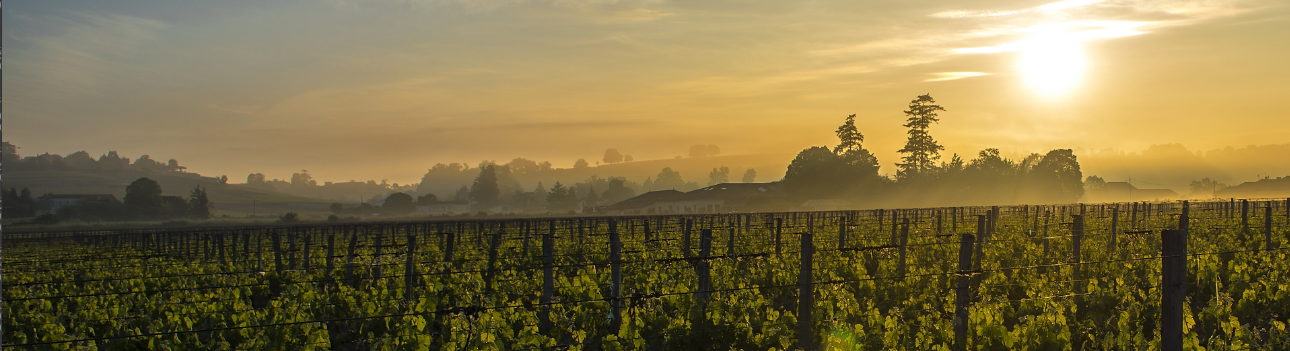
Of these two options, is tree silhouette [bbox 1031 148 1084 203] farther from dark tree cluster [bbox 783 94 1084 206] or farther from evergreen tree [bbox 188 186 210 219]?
evergreen tree [bbox 188 186 210 219]

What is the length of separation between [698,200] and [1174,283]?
82.1m

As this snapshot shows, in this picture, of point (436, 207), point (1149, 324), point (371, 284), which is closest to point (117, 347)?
point (371, 284)

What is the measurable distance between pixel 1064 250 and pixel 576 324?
41.5 feet

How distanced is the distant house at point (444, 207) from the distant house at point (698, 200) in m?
63.0

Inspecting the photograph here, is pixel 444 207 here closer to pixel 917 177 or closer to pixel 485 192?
pixel 485 192

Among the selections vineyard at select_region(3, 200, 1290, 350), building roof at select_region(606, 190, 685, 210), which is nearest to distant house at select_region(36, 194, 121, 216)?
building roof at select_region(606, 190, 685, 210)

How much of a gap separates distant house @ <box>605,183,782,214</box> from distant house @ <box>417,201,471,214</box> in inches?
2479

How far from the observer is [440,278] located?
1368 centimetres

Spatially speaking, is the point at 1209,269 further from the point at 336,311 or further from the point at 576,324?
the point at 336,311

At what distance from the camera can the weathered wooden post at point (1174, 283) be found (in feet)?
20.2

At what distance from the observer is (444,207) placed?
153000mm

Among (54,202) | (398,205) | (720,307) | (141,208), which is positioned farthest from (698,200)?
(54,202)

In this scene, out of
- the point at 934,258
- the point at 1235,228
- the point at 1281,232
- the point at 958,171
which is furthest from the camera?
the point at 958,171

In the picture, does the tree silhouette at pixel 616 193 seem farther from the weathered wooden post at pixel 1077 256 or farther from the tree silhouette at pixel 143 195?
the weathered wooden post at pixel 1077 256
